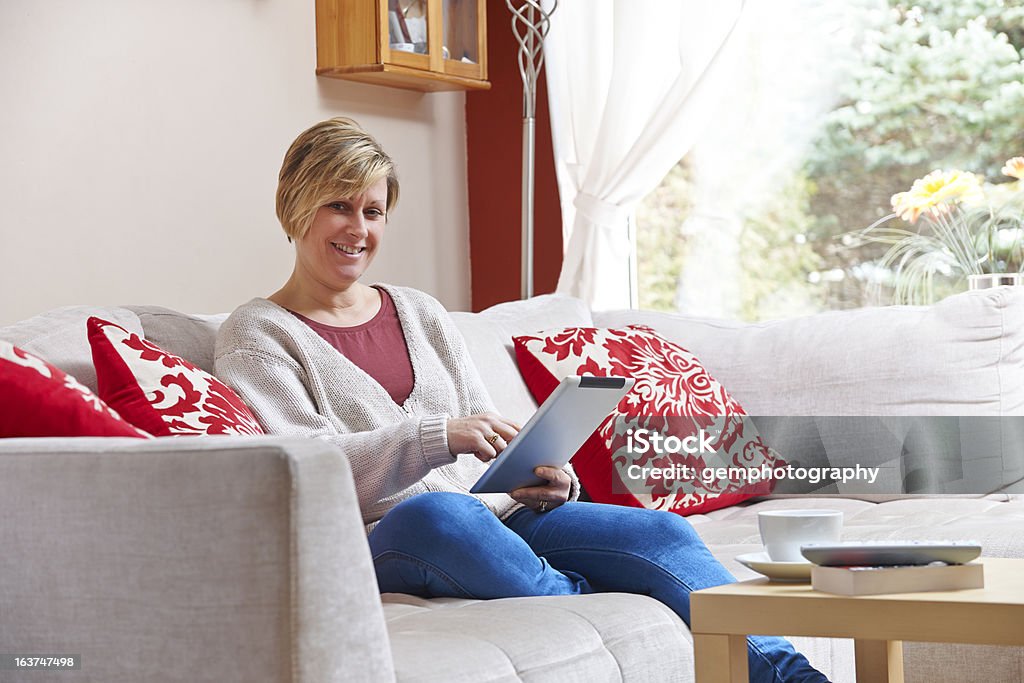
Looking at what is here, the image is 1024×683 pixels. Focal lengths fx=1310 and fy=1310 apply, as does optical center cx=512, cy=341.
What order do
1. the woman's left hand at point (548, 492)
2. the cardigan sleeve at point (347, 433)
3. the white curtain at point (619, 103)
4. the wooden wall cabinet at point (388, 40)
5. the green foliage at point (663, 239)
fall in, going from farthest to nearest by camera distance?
the green foliage at point (663, 239)
the white curtain at point (619, 103)
the wooden wall cabinet at point (388, 40)
the woman's left hand at point (548, 492)
the cardigan sleeve at point (347, 433)

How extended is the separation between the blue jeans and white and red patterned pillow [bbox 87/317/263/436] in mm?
276

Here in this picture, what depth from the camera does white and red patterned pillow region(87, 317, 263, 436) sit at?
185 centimetres

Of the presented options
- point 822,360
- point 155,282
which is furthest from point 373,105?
point 822,360

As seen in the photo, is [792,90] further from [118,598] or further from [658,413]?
[118,598]

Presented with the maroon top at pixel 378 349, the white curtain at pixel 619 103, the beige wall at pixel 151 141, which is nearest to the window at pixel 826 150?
the white curtain at pixel 619 103

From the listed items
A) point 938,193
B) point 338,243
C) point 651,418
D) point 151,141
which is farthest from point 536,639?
point 938,193

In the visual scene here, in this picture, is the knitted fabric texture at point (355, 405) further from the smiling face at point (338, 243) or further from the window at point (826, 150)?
the window at point (826, 150)

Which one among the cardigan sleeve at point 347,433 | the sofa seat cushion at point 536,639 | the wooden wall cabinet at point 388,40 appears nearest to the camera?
the sofa seat cushion at point 536,639

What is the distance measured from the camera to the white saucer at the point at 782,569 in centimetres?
134

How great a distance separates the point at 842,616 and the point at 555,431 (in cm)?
71

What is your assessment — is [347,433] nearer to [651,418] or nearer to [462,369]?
[462,369]

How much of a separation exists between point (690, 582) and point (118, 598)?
865 mm

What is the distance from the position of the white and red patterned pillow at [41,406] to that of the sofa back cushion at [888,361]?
5.66ft

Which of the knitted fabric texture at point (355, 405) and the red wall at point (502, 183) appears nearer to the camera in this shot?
the knitted fabric texture at point (355, 405)
